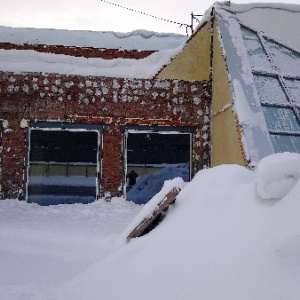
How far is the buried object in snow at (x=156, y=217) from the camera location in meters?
3.12

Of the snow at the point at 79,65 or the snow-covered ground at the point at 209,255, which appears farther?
the snow at the point at 79,65

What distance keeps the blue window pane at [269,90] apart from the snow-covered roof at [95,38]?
1118 cm

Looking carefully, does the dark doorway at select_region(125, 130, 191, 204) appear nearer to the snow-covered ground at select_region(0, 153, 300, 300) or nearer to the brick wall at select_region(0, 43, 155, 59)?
the brick wall at select_region(0, 43, 155, 59)

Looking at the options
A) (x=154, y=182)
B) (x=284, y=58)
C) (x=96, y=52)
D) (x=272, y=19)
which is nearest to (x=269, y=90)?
(x=284, y=58)

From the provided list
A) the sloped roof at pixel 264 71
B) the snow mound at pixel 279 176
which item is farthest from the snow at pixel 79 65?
the snow mound at pixel 279 176

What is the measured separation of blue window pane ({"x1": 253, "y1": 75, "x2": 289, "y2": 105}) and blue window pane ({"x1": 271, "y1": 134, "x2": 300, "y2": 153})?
0.82 meters

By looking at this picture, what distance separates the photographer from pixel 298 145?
275 inches

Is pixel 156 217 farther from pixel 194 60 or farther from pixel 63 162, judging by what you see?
pixel 63 162

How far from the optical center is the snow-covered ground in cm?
170

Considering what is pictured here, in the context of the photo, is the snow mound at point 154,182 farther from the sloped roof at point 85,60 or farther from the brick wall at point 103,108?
the sloped roof at point 85,60

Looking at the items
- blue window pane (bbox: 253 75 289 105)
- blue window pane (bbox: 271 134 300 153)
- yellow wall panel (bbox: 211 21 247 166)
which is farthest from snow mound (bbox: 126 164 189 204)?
blue window pane (bbox: 271 134 300 153)

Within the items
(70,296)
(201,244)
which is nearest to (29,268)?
(70,296)

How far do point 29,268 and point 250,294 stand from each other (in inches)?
99.2

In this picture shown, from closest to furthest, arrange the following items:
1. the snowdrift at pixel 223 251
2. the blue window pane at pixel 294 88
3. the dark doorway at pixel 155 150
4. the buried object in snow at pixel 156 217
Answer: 1. the snowdrift at pixel 223 251
2. the buried object in snow at pixel 156 217
3. the blue window pane at pixel 294 88
4. the dark doorway at pixel 155 150
